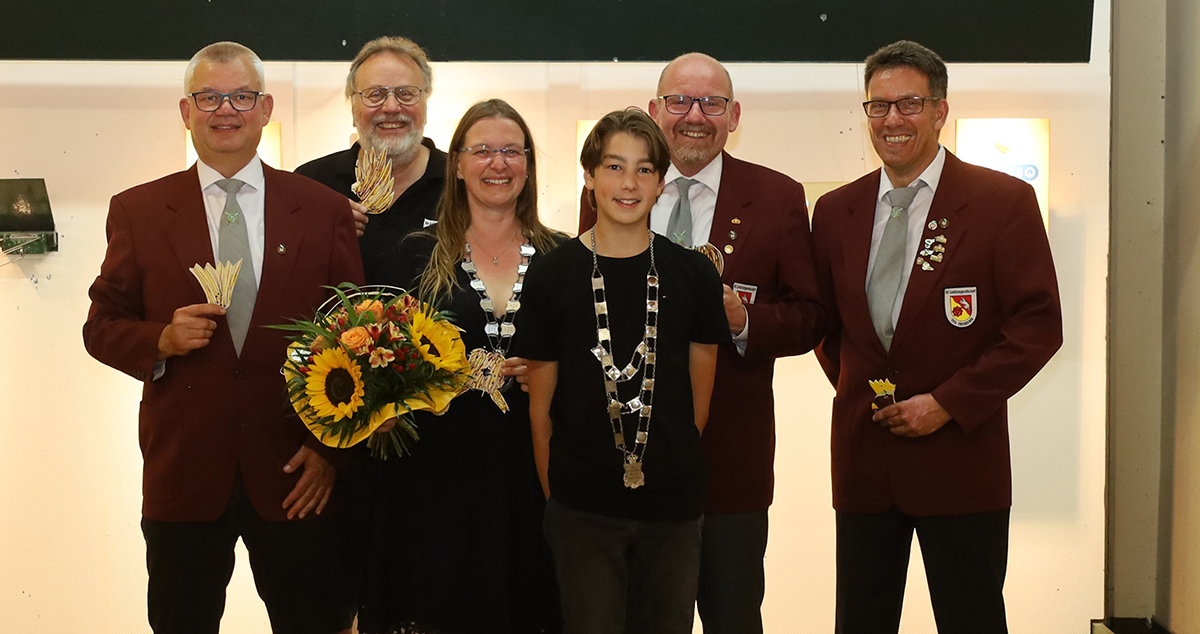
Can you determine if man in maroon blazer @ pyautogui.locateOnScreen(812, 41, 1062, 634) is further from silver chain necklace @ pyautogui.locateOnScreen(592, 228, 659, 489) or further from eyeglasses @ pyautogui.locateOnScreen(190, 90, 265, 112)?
eyeglasses @ pyautogui.locateOnScreen(190, 90, 265, 112)

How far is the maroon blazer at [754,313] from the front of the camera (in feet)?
9.80

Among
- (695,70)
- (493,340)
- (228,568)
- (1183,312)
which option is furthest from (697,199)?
(1183,312)

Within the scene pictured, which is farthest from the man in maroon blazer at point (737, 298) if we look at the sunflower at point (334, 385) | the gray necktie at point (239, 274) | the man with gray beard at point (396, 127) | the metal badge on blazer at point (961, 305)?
the gray necktie at point (239, 274)

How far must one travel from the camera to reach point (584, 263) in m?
2.62

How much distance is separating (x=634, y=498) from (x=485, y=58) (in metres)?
2.23

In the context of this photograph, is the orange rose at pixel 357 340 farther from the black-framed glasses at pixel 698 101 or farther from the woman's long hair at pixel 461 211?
the black-framed glasses at pixel 698 101

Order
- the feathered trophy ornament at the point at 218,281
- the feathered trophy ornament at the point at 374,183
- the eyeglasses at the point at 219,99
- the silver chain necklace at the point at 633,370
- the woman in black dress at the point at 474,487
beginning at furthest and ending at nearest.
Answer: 1. the feathered trophy ornament at the point at 374,183
2. the eyeglasses at the point at 219,99
3. the woman in black dress at the point at 474,487
4. the feathered trophy ornament at the point at 218,281
5. the silver chain necklace at the point at 633,370

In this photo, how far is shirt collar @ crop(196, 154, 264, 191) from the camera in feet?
9.81

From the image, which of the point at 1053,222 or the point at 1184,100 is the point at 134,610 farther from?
the point at 1184,100

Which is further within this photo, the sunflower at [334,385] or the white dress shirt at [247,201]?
the white dress shirt at [247,201]

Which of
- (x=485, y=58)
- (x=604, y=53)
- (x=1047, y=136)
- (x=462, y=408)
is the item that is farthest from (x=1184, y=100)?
(x=462, y=408)

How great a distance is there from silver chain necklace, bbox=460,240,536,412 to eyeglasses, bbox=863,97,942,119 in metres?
1.11

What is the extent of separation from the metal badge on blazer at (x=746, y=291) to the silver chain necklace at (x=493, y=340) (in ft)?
2.05

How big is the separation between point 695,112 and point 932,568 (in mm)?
1538
